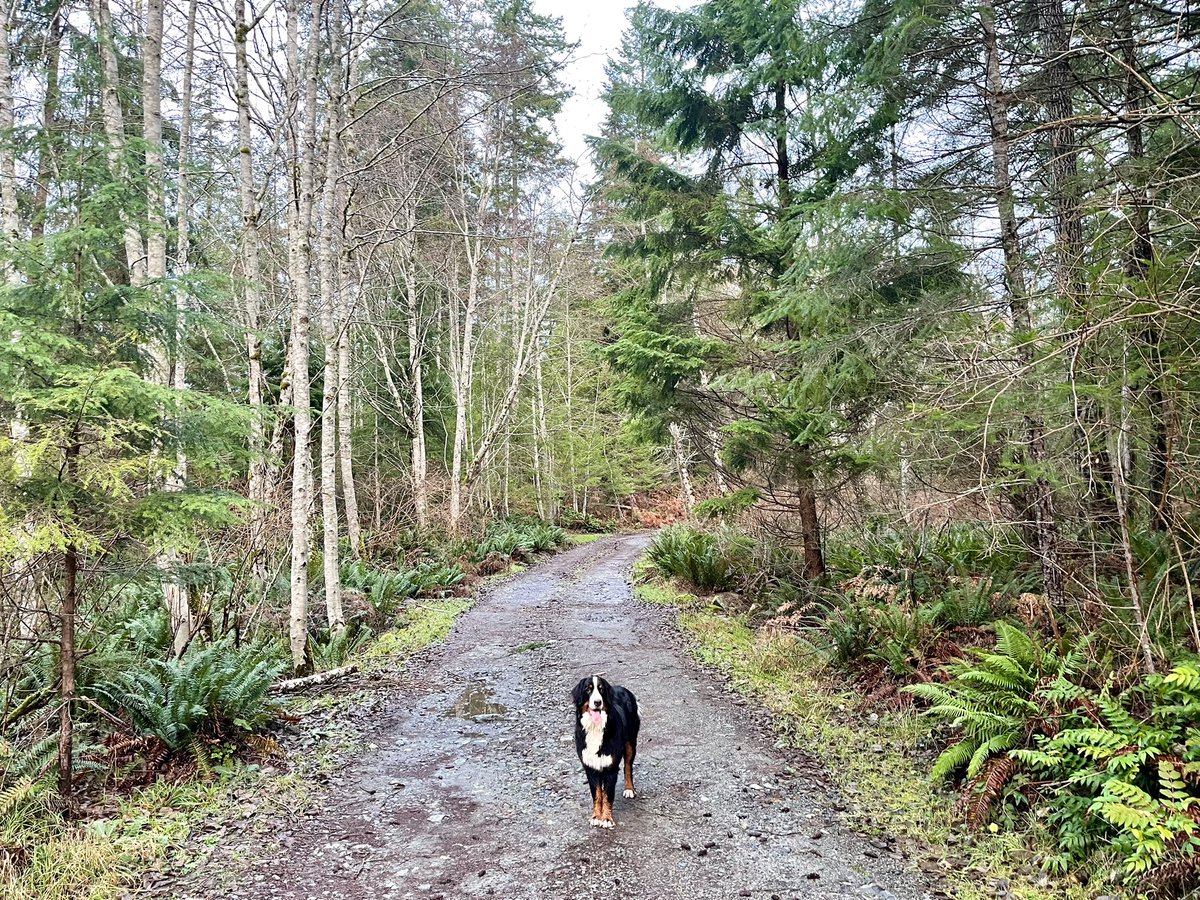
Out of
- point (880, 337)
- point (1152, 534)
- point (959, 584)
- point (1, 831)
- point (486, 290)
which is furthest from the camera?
point (486, 290)

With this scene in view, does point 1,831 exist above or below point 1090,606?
below

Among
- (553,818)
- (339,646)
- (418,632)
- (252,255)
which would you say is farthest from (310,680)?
(252,255)

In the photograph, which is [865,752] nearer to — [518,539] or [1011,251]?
[1011,251]

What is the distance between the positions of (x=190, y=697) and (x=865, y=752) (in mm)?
5477

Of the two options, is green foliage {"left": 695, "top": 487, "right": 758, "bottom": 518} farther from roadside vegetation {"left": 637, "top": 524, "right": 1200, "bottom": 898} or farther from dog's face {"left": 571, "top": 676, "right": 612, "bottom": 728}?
dog's face {"left": 571, "top": 676, "right": 612, "bottom": 728}

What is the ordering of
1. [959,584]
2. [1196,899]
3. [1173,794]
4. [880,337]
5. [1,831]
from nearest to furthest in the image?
[1196,899]
[1173,794]
[1,831]
[880,337]
[959,584]

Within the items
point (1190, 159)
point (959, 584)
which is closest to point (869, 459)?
point (959, 584)

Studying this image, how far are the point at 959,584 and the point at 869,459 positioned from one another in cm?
173

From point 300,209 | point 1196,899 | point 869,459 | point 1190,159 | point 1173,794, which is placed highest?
point 300,209

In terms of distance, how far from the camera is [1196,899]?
10.3ft

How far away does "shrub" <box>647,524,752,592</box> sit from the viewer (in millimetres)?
12359

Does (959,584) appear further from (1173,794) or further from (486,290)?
(486,290)

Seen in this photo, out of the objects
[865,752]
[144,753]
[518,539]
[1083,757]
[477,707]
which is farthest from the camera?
[518,539]

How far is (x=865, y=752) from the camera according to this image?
18.0 feet
